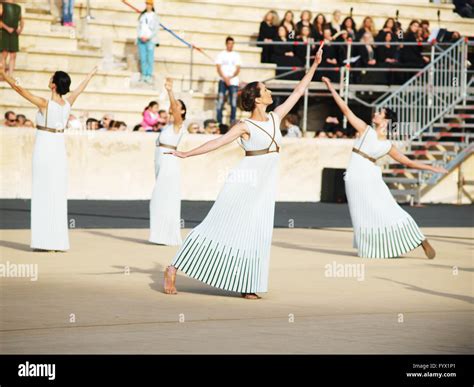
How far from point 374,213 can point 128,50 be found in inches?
572

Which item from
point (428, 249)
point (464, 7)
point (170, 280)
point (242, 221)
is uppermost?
point (464, 7)

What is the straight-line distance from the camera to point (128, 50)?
30578mm

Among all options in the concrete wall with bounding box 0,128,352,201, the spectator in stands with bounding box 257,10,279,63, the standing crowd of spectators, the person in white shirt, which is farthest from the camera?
the spectator in stands with bounding box 257,10,279,63

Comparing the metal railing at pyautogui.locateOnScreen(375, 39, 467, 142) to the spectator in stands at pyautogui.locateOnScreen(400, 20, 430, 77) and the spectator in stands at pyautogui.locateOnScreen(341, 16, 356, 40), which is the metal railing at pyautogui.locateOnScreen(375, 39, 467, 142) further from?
the spectator in stands at pyautogui.locateOnScreen(341, 16, 356, 40)

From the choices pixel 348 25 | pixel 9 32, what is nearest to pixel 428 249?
pixel 9 32

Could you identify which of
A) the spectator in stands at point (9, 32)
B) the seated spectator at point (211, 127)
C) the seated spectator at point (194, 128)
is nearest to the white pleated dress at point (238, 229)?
the seated spectator at point (194, 128)

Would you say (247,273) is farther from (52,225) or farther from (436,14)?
(436,14)

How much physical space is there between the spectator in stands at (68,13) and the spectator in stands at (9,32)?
6.50ft

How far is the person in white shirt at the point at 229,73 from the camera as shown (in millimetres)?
28219

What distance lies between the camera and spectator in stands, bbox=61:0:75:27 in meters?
29.0

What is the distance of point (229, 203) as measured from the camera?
41.0 feet

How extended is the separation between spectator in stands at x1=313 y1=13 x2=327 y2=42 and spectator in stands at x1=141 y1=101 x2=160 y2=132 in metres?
4.76

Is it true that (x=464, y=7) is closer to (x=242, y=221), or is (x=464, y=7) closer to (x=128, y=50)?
(x=128, y=50)

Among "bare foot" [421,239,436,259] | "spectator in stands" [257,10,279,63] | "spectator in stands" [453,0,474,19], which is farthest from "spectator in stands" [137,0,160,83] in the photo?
"bare foot" [421,239,436,259]
